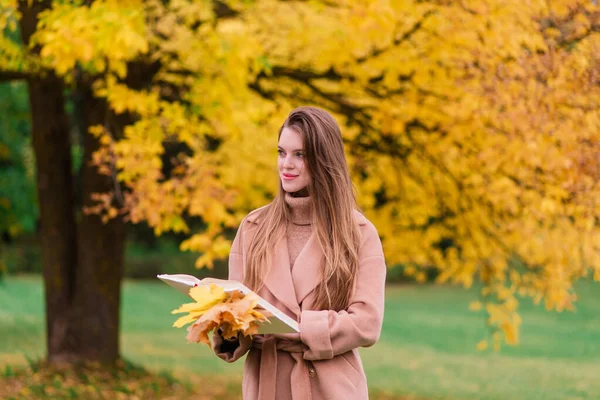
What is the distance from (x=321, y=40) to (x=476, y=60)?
198 centimetres

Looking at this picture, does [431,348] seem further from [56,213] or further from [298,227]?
[298,227]

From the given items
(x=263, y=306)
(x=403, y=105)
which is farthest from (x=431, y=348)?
(x=263, y=306)

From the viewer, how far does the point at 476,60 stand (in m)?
6.46

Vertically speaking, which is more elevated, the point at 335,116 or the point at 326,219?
the point at 335,116

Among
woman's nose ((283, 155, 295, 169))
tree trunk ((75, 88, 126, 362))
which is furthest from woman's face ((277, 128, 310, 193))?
tree trunk ((75, 88, 126, 362))

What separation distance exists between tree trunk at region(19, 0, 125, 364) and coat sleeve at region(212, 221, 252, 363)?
6.18 meters

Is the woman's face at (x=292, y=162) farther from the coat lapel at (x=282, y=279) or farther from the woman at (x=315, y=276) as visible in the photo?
the coat lapel at (x=282, y=279)

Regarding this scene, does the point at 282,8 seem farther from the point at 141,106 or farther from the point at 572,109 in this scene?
the point at 572,109

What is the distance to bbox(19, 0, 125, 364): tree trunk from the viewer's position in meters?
9.05

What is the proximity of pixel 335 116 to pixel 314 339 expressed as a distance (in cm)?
651

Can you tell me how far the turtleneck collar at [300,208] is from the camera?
2934mm

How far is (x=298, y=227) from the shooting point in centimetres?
300

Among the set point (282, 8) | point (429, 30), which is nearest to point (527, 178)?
point (429, 30)

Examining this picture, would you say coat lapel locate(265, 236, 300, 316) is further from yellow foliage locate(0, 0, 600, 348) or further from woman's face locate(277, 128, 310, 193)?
yellow foliage locate(0, 0, 600, 348)
